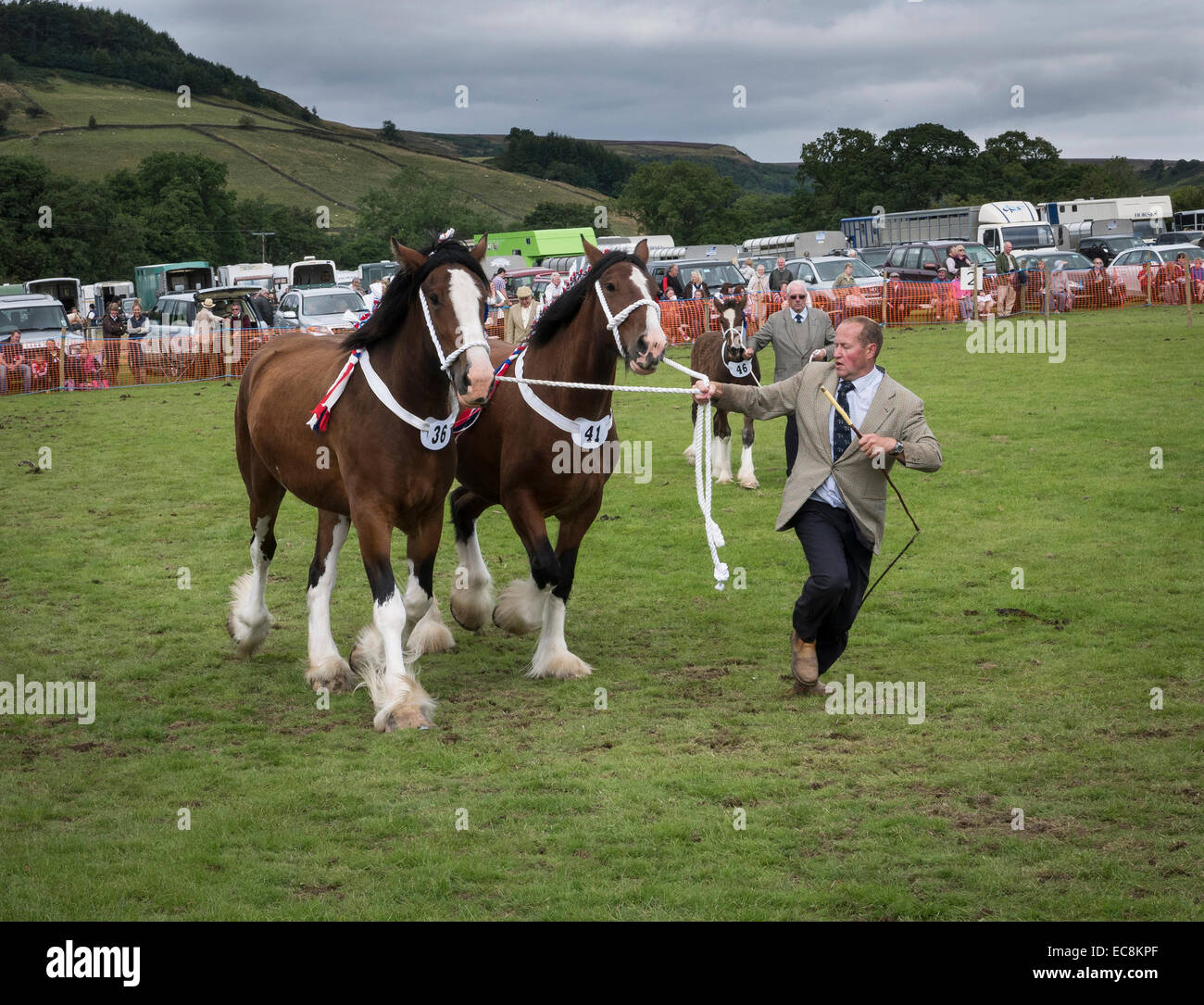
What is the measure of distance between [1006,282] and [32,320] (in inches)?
963

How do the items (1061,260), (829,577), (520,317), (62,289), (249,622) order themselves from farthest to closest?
(62,289) → (1061,260) → (520,317) → (249,622) → (829,577)

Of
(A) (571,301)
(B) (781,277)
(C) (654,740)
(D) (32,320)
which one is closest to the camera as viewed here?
(C) (654,740)

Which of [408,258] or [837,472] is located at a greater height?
[408,258]

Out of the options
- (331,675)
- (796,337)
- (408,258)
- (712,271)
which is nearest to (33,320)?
(712,271)

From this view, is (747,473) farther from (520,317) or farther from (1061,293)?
(1061,293)

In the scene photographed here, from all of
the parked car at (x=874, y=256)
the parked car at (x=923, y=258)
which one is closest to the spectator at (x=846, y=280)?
the parked car at (x=923, y=258)

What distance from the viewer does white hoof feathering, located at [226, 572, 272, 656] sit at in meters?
8.69

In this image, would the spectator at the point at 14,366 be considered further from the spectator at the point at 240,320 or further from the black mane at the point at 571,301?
the black mane at the point at 571,301

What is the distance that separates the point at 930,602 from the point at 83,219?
66180 millimetres

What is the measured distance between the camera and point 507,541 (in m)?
12.3

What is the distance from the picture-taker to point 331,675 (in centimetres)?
798

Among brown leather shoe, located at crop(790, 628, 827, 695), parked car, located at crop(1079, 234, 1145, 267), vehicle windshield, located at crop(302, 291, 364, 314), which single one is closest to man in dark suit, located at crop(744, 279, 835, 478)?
brown leather shoe, located at crop(790, 628, 827, 695)
